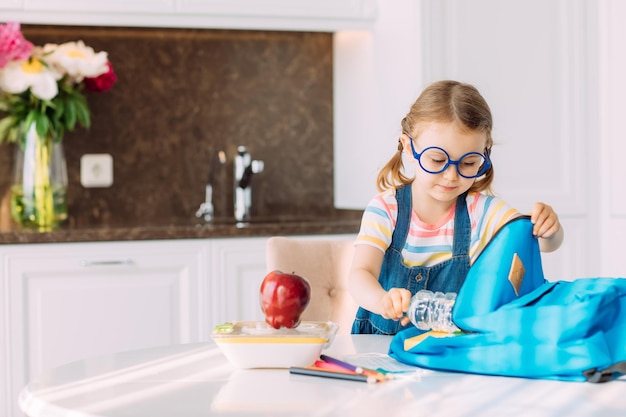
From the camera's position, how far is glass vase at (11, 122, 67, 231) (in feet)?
9.90

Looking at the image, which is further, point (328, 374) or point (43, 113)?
point (43, 113)

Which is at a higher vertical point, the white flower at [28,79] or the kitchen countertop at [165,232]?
the white flower at [28,79]

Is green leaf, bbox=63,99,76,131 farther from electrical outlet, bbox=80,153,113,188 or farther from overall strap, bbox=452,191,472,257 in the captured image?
overall strap, bbox=452,191,472,257

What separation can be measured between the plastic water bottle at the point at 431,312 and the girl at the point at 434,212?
9 cm

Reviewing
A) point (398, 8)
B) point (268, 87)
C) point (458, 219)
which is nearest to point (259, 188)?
point (268, 87)

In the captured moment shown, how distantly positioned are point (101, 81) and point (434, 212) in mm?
1696

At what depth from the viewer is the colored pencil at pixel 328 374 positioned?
1.24m

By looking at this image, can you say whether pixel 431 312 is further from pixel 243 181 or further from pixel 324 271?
pixel 243 181

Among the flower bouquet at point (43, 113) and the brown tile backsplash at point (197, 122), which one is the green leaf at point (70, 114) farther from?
the brown tile backsplash at point (197, 122)

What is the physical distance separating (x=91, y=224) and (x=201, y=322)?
685 mm

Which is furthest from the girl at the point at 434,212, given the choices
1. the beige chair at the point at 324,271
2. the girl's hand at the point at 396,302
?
the beige chair at the point at 324,271

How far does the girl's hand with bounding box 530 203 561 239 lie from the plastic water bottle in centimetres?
16

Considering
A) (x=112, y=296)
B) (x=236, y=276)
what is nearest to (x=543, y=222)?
(x=236, y=276)

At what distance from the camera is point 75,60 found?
9.92ft
